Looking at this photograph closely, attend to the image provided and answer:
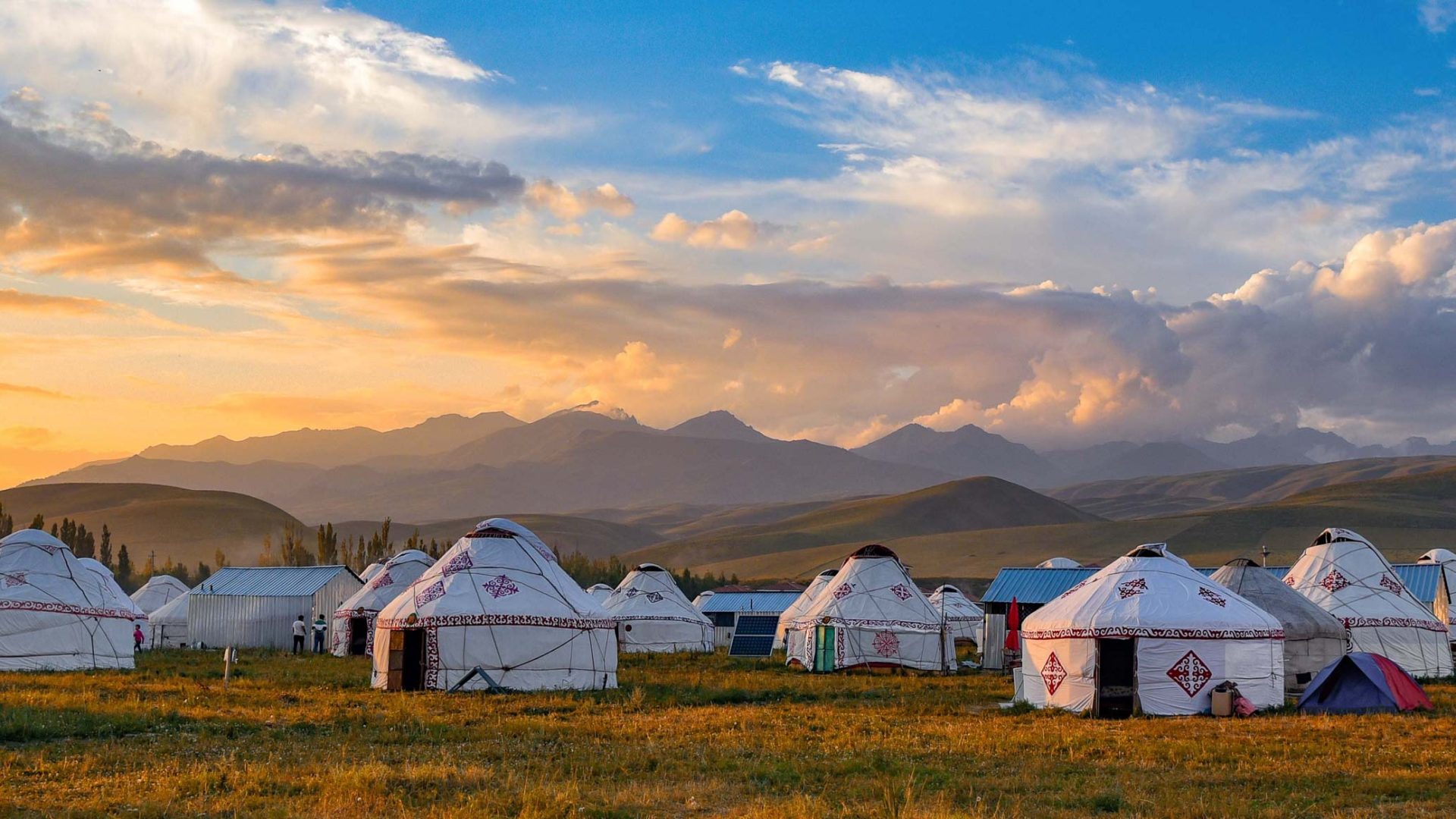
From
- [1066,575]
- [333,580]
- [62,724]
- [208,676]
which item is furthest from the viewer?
[333,580]

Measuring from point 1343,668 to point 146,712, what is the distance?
20.6 m

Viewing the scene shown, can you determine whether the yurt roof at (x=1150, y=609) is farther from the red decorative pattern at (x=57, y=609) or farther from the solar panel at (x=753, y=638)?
the solar panel at (x=753, y=638)

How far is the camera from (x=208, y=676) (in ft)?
103

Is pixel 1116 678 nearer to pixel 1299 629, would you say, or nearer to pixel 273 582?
pixel 1299 629

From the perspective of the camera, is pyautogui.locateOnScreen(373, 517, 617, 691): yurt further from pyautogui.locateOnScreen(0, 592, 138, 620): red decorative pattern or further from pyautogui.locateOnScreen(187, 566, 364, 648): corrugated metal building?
pyautogui.locateOnScreen(187, 566, 364, 648): corrugated metal building

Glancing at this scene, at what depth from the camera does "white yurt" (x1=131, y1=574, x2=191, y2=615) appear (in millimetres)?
61281

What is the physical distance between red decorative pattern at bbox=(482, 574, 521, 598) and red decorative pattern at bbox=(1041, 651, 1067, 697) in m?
10.9

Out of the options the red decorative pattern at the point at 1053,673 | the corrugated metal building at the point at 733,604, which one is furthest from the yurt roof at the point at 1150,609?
the corrugated metal building at the point at 733,604

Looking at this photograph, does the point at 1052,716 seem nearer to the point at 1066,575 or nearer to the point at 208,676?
the point at 208,676

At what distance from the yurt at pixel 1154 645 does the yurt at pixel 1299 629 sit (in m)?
3.57

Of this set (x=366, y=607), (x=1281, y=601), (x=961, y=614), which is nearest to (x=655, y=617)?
(x=366, y=607)

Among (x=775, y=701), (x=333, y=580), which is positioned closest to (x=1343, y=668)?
(x=775, y=701)

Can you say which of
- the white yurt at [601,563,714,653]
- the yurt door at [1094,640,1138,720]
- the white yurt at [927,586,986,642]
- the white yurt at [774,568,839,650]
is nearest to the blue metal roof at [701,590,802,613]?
the white yurt at [927,586,986,642]

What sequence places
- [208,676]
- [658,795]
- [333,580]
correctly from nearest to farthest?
[658,795], [208,676], [333,580]
